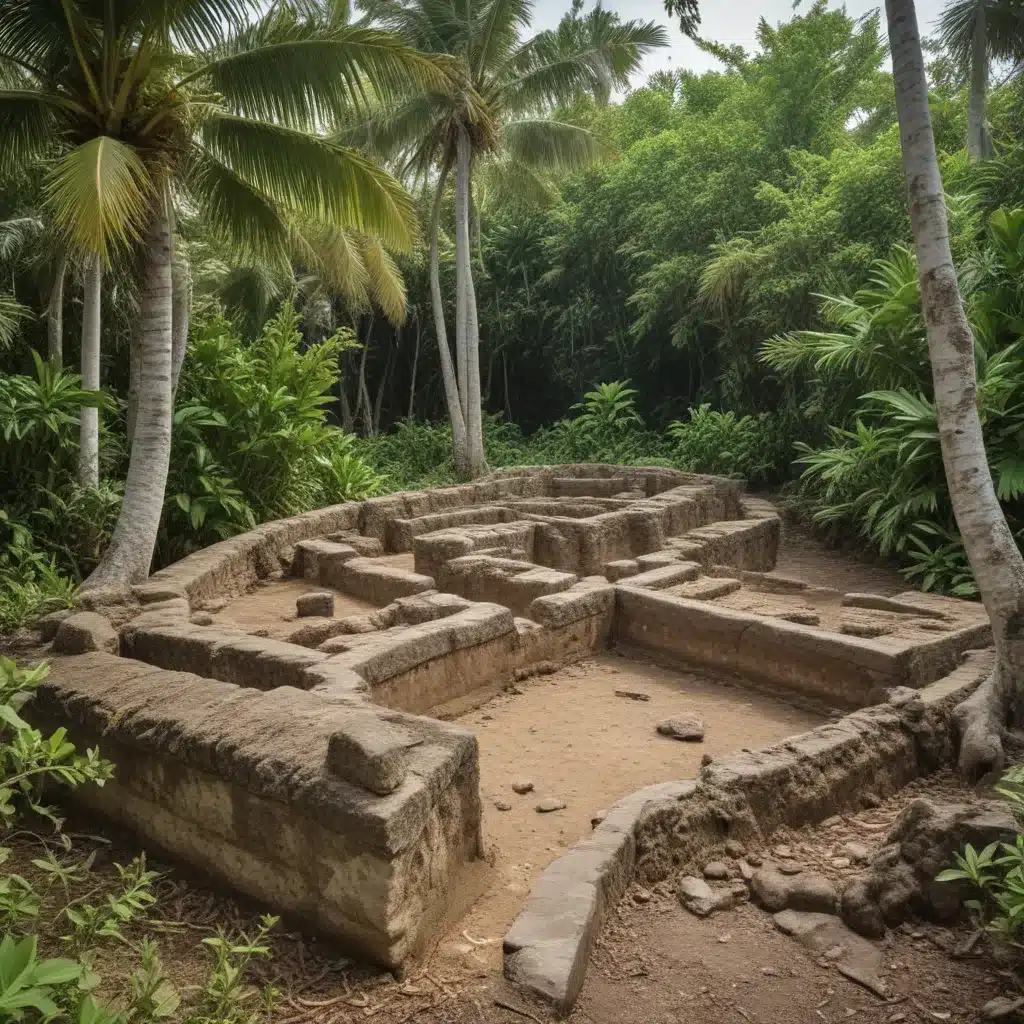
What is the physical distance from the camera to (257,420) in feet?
33.7

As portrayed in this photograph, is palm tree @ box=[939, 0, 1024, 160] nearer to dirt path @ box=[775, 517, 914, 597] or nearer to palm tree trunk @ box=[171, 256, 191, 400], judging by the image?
dirt path @ box=[775, 517, 914, 597]

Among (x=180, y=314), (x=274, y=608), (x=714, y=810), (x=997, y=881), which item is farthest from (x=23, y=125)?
(x=997, y=881)

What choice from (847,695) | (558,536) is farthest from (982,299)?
(847,695)

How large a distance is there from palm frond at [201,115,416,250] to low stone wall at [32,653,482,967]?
495 centimetres

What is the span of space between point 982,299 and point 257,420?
778 centimetres

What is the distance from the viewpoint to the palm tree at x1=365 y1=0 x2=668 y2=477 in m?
13.7

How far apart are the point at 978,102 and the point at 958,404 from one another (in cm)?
996

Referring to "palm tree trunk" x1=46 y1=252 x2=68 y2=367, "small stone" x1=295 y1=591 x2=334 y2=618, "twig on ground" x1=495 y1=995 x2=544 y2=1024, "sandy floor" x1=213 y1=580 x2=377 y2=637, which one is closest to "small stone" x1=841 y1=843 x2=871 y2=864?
"twig on ground" x1=495 y1=995 x2=544 y2=1024

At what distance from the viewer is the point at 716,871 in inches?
143

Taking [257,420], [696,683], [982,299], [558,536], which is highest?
[982,299]

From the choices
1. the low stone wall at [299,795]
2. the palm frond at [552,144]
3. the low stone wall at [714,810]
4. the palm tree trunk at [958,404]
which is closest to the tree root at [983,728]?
the palm tree trunk at [958,404]

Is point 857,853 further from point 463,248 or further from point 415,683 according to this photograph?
point 463,248

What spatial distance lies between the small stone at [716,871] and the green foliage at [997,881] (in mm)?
791

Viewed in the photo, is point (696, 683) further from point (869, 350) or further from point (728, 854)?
point (869, 350)
